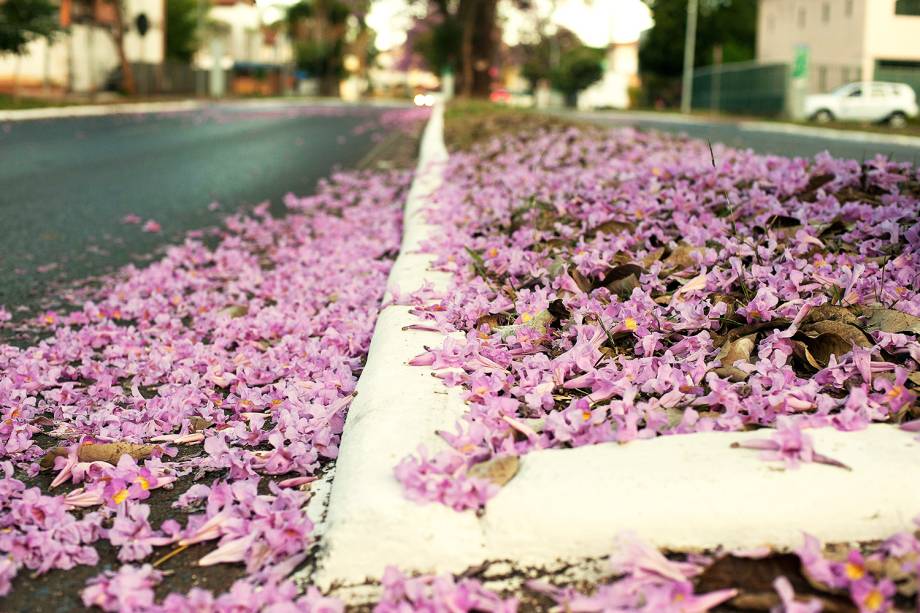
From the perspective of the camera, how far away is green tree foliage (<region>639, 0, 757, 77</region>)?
58.3 meters

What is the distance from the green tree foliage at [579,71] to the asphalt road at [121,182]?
49123 mm

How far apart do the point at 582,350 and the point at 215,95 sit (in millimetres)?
49629

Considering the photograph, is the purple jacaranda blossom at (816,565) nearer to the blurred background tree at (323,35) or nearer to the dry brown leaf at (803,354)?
the dry brown leaf at (803,354)

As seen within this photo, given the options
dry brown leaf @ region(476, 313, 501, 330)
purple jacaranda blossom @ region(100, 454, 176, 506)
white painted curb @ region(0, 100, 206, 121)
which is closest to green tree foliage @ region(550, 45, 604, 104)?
white painted curb @ region(0, 100, 206, 121)

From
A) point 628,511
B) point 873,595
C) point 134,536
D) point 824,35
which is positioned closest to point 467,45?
point 824,35

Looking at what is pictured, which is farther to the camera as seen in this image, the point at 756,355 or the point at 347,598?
the point at 756,355

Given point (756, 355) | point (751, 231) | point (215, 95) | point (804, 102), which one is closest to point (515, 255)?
point (751, 231)

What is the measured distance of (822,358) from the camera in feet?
9.92

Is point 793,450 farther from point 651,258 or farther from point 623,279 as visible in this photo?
point 651,258

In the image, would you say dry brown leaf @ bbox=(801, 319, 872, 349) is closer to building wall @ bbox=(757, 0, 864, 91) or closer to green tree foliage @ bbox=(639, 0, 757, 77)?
building wall @ bbox=(757, 0, 864, 91)

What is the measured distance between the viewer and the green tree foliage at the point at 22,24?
26.5m

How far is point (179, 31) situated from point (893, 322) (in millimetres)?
66325

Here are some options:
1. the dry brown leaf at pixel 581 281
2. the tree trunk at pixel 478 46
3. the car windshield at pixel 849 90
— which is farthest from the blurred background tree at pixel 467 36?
the dry brown leaf at pixel 581 281

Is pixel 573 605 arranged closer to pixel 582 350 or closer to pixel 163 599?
pixel 163 599
